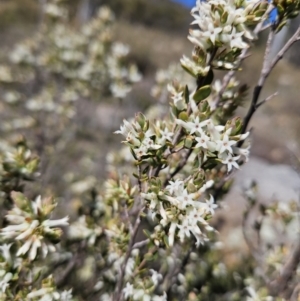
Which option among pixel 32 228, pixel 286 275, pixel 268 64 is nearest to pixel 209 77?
pixel 268 64

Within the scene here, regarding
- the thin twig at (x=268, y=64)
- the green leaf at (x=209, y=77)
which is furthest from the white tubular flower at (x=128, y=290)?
the green leaf at (x=209, y=77)

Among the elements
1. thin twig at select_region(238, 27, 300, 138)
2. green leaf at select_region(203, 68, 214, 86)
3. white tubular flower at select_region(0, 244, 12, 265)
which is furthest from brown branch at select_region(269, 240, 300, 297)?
white tubular flower at select_region(0, 244, 12, 265)

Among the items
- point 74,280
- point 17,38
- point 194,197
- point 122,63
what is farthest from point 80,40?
point 17,38

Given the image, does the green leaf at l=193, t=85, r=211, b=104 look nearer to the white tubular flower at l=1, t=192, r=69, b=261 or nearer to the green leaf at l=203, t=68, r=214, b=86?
the green leaf at l=203, t=68, r=214, b=86

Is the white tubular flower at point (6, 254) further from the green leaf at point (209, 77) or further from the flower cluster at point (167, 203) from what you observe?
the green leaf at point (209, 77)

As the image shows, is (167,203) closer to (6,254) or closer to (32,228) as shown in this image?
(32,228)
